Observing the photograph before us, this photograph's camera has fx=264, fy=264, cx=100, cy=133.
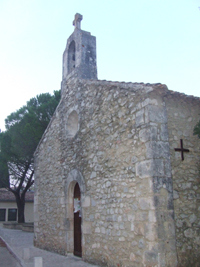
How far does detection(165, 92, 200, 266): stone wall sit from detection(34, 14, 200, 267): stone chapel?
0.06 ft

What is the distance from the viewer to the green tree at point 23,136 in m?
16.3

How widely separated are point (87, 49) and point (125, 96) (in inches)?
158

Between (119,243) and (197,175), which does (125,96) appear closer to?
(197,175)

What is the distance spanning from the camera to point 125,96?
6.14m

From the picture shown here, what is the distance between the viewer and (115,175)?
241 inches

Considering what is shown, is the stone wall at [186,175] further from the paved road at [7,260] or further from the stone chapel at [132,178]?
the paved road at [7,260]

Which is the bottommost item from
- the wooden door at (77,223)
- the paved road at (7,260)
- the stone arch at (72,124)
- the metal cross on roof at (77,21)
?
the paved road at (7,260)

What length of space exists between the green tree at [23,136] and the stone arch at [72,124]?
7219 millimetres

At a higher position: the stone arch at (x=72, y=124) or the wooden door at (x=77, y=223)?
the stone arch at (x=72, y=124)

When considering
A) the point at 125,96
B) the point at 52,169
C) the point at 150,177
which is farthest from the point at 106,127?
the point at 52,169

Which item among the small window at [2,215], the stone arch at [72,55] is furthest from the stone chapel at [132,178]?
the small window at [2,215]

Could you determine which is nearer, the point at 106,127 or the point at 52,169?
the point at 106,127

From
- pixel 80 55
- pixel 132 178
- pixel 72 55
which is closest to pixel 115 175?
pixel 132 178

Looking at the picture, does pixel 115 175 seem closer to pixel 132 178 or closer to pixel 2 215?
pixel 132 178
